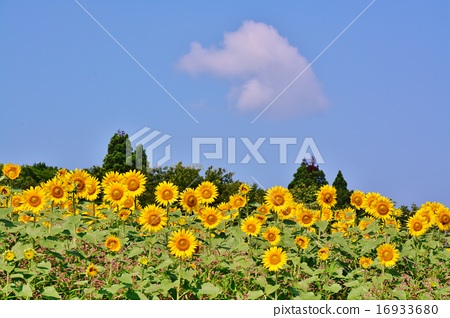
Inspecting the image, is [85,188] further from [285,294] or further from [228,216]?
[285,294]

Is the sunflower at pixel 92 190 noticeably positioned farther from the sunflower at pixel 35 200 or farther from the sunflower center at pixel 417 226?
Result: the sunflower center at pixel 417 226

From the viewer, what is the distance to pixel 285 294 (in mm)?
7594

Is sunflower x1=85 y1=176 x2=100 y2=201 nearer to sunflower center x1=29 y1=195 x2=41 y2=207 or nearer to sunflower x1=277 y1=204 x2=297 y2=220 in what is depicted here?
sunflower center x1=29 y1=195 x2=41 y2=207

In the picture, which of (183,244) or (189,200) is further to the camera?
(189,200)

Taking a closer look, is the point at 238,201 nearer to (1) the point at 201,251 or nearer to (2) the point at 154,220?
(1) the point at 201,251

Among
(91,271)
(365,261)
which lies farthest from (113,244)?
(365,261)

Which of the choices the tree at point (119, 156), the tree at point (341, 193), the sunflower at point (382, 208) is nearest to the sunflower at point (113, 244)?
the sunflower at point (382, 208)

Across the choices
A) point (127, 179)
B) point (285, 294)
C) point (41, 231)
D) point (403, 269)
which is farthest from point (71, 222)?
point (403, 269)

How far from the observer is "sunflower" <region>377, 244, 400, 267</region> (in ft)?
27.4

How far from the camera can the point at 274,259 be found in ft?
23.5

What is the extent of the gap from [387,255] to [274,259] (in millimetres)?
2052

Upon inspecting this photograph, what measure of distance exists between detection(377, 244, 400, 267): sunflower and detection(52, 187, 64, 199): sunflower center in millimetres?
4527

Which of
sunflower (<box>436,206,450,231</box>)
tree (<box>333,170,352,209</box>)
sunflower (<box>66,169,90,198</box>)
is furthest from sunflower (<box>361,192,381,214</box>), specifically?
tree (<box>333,170,352,209</box>)
